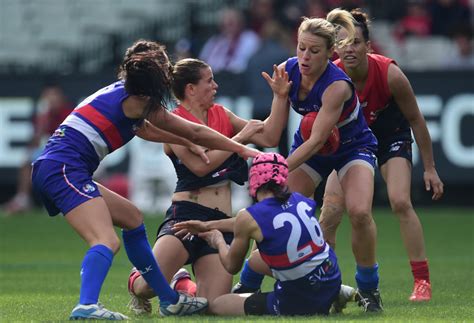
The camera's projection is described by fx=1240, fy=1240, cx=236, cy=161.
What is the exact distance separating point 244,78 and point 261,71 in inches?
17.7

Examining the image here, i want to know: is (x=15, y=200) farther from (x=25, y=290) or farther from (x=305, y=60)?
(x=305, y=60)

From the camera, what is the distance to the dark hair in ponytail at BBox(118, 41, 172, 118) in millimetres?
8328

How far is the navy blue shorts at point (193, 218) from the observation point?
938 centimetres

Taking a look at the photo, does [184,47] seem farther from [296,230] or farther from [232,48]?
[296,230]

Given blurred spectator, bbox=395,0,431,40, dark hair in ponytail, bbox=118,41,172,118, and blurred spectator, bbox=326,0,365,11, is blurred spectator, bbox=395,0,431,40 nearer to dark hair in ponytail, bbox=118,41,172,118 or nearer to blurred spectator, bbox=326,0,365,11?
blurred spectator, bbox=326,0,365,11

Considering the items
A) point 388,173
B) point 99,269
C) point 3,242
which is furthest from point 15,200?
point 99,269

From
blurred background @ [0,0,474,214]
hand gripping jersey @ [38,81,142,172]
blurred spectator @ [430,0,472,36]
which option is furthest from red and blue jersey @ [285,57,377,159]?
blurred spectator @ [430,0,472,36]

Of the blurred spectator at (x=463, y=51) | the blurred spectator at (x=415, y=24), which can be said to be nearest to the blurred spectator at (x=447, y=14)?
the blurred spectator at (x=415, y=24)

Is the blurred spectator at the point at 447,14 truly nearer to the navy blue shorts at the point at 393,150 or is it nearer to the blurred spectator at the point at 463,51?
the blurred spectator at the point at 463,51

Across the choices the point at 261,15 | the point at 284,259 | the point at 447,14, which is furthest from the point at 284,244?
the point at 447,14

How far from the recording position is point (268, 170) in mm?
8148

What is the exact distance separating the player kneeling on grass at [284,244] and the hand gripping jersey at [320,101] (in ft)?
3.38

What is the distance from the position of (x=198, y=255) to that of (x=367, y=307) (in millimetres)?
1346

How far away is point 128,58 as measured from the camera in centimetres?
841
